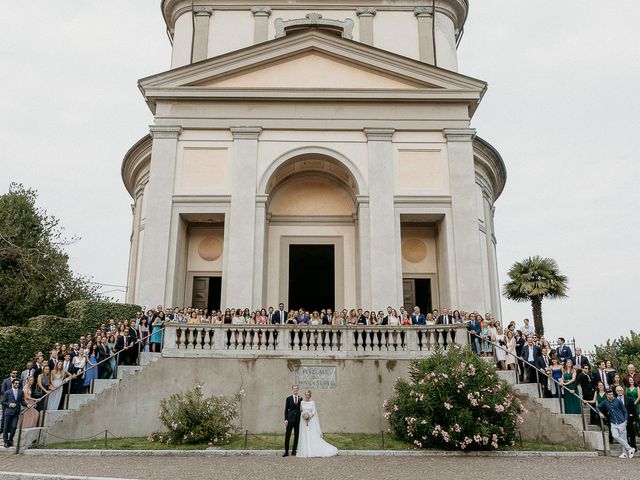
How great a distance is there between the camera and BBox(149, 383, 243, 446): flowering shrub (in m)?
12.7

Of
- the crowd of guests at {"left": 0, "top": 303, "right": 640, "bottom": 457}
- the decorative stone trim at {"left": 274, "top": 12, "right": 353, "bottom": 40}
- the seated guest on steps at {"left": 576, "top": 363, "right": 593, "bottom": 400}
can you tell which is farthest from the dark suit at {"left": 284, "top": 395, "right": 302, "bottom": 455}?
the decorative stone trim at {"left": 274, "top": 12, "right": 353, "bottom": 40}

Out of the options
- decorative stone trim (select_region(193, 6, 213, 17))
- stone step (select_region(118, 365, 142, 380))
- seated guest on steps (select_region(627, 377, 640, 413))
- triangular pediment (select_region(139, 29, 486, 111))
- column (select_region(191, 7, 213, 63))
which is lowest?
seated guest on steps (select_region(627, 377, 640, 413))

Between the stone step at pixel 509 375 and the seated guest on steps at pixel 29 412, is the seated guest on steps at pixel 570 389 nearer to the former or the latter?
the stone step at pixel 509 375

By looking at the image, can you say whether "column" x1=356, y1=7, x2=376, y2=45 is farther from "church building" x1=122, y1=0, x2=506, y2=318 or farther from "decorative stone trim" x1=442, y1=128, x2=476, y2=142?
"decorative stone trim" x1=442, y1=128, x2=476, y2=142

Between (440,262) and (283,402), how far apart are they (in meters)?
9.96

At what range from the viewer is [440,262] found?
2198cm

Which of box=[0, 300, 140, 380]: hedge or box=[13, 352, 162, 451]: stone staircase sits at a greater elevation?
box=[0, 300, 140, 380]: hedge

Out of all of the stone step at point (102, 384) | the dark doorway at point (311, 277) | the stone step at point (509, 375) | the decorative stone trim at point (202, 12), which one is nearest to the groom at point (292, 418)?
the stone step at point (102, 384)

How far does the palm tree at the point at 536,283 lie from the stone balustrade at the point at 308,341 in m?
15.4

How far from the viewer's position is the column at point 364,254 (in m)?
20.1

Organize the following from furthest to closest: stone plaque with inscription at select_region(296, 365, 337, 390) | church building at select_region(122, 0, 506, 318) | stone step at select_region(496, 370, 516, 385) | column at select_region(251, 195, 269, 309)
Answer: church building at select_region(122, 0, 506, 318) < column at select_region(251, 195, 269, 309) < stone plaque with inscription at select_region(296, 365, 337, 390) < stone step at select_region(496, 370, 516, 385)

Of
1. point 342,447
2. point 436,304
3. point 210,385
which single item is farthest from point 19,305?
point 342,447

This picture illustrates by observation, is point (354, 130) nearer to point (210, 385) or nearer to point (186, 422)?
point (210, 385)

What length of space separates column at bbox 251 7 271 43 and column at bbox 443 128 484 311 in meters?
10.6
